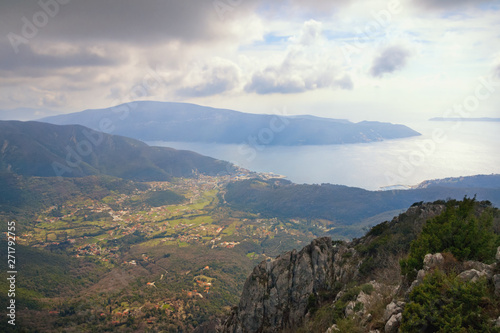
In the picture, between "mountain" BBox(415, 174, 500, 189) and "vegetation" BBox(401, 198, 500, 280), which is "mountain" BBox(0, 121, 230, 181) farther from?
"vegetation" BBox(401, 198, 500, 280)

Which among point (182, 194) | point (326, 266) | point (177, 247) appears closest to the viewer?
point (326, 266)

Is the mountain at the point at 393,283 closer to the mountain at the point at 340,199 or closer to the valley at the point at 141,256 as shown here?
the valley at the point at 141,256

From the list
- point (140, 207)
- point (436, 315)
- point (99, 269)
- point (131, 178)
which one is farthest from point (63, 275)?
point (131, 178)

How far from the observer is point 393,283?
1152 cm

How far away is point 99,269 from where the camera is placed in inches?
2044

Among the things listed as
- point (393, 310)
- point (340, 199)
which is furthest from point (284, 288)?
point (340, 199)

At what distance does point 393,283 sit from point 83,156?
167037mm

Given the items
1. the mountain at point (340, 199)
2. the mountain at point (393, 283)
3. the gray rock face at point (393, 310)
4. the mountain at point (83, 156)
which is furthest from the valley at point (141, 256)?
the gray rock face at point (393, 310)

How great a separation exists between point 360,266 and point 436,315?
12.1 meters

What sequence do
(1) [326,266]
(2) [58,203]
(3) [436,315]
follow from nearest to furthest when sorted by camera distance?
(3) [436,315], (1) [326,266], (2) [58,203]

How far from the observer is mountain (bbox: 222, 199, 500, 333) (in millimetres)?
6324

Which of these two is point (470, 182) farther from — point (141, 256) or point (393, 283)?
point (141, 256)

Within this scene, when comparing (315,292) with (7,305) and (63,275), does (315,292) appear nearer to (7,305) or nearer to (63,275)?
(7,305)

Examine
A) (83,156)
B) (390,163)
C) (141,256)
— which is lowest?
(141,256)
